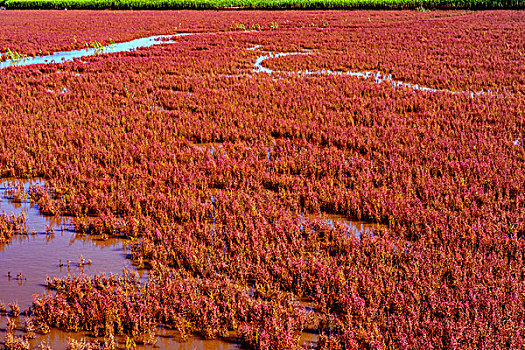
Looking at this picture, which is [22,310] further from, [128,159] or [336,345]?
[128,159]

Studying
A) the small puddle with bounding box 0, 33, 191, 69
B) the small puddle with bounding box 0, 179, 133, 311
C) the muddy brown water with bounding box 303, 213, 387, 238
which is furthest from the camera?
the small puddle with bounding box 0, 33, 191, 69

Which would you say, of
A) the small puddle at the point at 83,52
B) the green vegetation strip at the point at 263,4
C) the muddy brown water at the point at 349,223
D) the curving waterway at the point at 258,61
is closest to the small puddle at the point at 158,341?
the muddy brown water at the point at 349,223

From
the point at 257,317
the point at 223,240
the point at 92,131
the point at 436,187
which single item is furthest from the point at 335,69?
the point at 257,317

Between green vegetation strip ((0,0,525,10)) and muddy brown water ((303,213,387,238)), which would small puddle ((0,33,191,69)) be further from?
green vegetation strip ((0,0,525,10))

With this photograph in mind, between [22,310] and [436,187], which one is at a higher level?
[436,187]

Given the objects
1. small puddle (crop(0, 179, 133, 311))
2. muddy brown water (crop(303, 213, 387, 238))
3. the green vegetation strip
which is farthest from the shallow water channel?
the green vegetation strip

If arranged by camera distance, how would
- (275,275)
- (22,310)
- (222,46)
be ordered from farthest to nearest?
(222,46), (275,275), (22,310)
